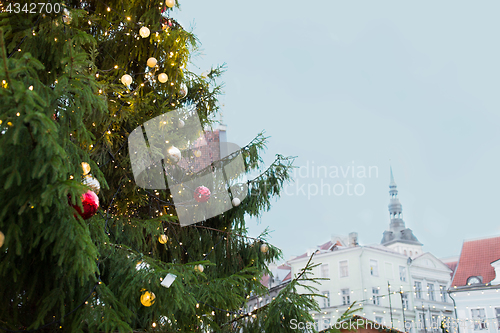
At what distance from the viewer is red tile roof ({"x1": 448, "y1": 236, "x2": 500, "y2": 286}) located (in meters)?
19.6

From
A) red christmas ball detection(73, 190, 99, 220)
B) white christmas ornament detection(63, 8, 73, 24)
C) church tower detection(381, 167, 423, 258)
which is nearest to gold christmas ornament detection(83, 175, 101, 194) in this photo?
red christmas ball detection(73, 190, 99, 220)

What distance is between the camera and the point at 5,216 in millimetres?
1674

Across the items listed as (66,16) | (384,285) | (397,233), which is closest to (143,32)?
(66,16)

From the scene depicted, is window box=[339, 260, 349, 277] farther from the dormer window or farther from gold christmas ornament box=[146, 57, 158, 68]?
gold christmas ornament box=[146, 57, 158, 68]

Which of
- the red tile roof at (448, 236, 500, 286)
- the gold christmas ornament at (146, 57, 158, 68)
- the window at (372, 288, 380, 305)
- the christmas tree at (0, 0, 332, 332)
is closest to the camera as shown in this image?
the christmas tree at (0, 0, 332, 332)

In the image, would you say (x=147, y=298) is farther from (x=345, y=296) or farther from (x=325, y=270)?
(x=325, y=270)

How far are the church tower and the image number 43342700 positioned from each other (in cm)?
3304

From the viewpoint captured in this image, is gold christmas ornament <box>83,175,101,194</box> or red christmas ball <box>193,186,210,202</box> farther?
red christmas ball <box>193,186,210,202</box>

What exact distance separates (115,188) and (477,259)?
21459 mm

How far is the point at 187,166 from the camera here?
14.1 ft

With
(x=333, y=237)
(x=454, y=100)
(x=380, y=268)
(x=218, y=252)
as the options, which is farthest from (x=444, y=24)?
(x=218, y=252)

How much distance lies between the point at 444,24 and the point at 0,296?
66498 mm

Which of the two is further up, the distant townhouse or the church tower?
the church tower

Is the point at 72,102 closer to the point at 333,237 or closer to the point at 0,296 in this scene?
the point at 0,296
